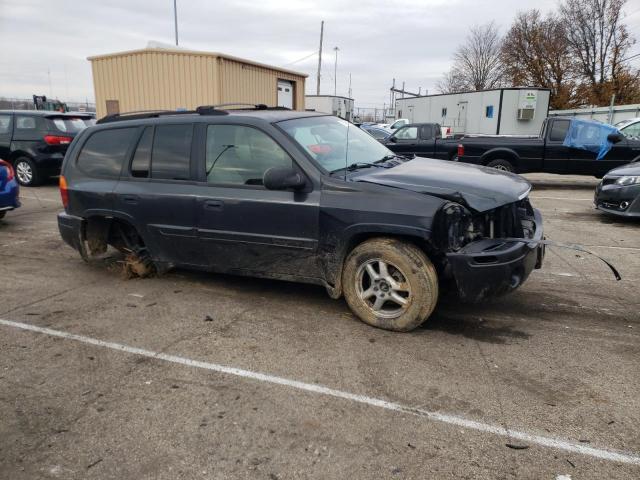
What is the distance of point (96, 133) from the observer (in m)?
5.25

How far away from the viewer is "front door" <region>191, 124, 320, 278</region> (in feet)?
13.4

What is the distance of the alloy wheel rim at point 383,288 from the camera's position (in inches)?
151

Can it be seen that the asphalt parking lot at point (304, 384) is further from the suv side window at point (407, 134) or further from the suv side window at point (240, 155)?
the suv side window at point (407, 134)

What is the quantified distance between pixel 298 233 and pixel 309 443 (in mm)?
1875

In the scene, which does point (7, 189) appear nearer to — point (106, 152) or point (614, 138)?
point (106, 152)

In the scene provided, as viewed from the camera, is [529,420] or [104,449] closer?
[104,449]

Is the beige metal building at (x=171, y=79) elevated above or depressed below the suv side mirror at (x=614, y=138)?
above

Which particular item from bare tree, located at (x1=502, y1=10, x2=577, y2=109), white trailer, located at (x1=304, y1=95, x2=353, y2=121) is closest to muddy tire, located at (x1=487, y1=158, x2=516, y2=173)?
white trailer, located at (x1=304, y1=95, x2=353, y2=121)

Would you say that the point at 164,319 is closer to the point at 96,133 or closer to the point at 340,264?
the point at 340,264

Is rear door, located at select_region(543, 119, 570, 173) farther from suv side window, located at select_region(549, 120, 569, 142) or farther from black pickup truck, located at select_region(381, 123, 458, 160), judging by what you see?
black pickup truck, located at select_region(381, 123, 458, 160)

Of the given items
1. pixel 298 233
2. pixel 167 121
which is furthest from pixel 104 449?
pixel 167 121

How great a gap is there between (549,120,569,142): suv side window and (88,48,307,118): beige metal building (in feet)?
28.2

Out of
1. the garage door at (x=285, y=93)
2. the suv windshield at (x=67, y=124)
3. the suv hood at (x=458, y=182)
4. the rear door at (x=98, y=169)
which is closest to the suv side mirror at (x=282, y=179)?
the suv hood at (x=458, y=182)

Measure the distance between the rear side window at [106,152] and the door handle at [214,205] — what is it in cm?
122
